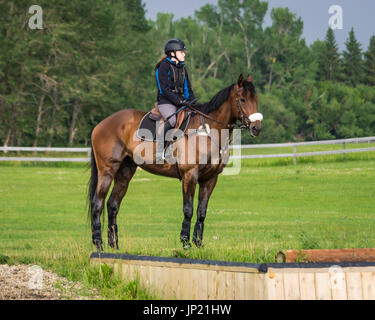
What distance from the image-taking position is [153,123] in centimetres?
1060

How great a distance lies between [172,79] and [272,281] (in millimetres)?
4460

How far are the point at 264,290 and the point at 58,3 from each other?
3866 cm

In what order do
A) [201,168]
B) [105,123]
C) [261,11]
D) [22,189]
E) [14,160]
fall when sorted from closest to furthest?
[201,168], [105,123], [22,189], [14,160], [261,11]

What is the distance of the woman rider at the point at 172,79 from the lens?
33.2ft

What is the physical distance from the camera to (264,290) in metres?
6.86

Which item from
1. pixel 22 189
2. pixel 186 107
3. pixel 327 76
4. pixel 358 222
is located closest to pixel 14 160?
pixel 22 189

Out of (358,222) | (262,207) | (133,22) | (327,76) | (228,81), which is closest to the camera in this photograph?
(358,222)

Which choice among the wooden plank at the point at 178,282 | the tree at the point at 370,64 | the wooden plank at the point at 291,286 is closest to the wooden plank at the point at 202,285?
the wooden plank at the point at 178,282

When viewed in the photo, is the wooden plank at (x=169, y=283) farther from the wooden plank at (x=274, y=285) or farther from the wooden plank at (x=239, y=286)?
the wooden plank at (x=274, y=285)

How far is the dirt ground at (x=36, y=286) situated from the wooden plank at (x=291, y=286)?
2.60 meters

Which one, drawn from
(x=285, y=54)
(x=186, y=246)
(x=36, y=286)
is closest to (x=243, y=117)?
(x=186, y=246)
